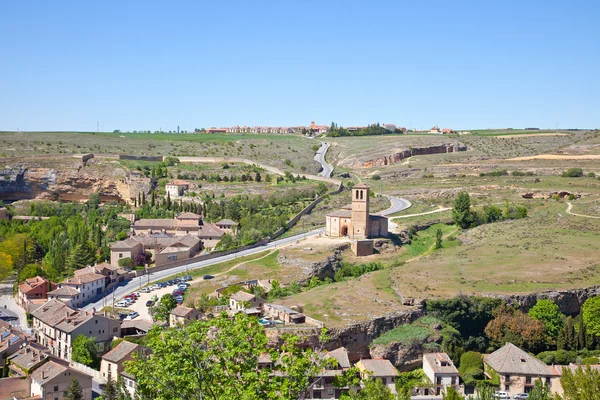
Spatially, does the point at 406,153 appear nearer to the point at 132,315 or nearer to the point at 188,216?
the point at 188,216

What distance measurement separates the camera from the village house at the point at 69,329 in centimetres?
3925

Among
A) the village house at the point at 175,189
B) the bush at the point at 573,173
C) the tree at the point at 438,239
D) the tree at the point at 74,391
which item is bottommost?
the tree at the point at 74,391

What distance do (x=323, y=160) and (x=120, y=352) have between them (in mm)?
96717

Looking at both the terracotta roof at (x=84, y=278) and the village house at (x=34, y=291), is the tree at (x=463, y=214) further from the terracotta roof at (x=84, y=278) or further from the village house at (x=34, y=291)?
the village house at (x=34, y=291)

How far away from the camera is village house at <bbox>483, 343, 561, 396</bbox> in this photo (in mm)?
35062

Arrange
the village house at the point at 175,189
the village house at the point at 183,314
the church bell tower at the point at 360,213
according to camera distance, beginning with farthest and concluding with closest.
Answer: the village house at the point at 175,189
the church bell tower at the point at 360,213
the village house at the point at 183,314

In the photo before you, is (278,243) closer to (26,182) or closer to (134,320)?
(134,320)

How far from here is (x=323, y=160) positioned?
429ft

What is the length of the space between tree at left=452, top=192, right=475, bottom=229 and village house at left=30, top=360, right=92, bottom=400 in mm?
43521

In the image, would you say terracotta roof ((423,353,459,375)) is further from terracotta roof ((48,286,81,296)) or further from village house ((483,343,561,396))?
terracotta roof ((48,286,81,296))

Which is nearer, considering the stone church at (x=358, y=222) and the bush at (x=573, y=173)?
the stone church at (x=358, y=222)

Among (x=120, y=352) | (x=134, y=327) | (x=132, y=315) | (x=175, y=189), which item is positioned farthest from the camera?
(x=175, y=189)

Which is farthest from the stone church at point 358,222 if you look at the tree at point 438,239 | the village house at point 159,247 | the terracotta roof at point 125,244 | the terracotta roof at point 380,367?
the terracotta roof at point 380,367

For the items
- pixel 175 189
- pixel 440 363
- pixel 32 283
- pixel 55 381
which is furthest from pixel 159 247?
pixel 440 363
